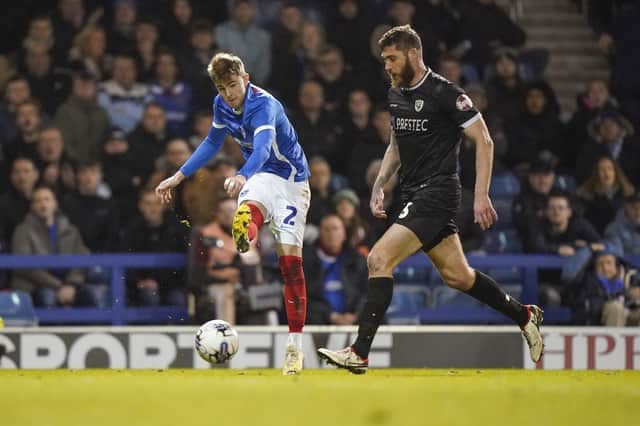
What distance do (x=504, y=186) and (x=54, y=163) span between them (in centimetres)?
406

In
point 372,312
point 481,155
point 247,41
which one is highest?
point 247,41

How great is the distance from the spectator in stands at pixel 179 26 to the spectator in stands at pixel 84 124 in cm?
129

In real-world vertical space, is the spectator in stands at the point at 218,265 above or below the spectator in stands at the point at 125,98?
below

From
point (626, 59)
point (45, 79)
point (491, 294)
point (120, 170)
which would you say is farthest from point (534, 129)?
point (491, 294)

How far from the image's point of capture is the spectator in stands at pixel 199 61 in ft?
42.2

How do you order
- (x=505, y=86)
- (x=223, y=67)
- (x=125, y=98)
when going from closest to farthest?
(x=223, y=67) < (x=125, y=98) < (x=505, y=86)

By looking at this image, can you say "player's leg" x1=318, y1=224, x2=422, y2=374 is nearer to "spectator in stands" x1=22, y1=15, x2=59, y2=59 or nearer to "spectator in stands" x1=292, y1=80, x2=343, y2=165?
"spectator in stands" x1=292, y1=80, x2=343, y2=165

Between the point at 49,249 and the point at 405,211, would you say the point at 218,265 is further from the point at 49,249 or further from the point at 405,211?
the point at 405,211

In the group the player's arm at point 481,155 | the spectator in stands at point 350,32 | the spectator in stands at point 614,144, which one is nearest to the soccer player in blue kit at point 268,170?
the player's arm at point 481,155

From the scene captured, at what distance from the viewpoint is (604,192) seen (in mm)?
12180

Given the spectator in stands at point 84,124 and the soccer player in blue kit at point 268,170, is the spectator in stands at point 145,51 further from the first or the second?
the soccer player in blue kit at point 268,170

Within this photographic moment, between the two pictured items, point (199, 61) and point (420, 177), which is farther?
point (199, 61)

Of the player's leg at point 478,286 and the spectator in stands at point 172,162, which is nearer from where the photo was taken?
the player's leg at point 478,286

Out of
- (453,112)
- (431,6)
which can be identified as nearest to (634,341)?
(453,112)
